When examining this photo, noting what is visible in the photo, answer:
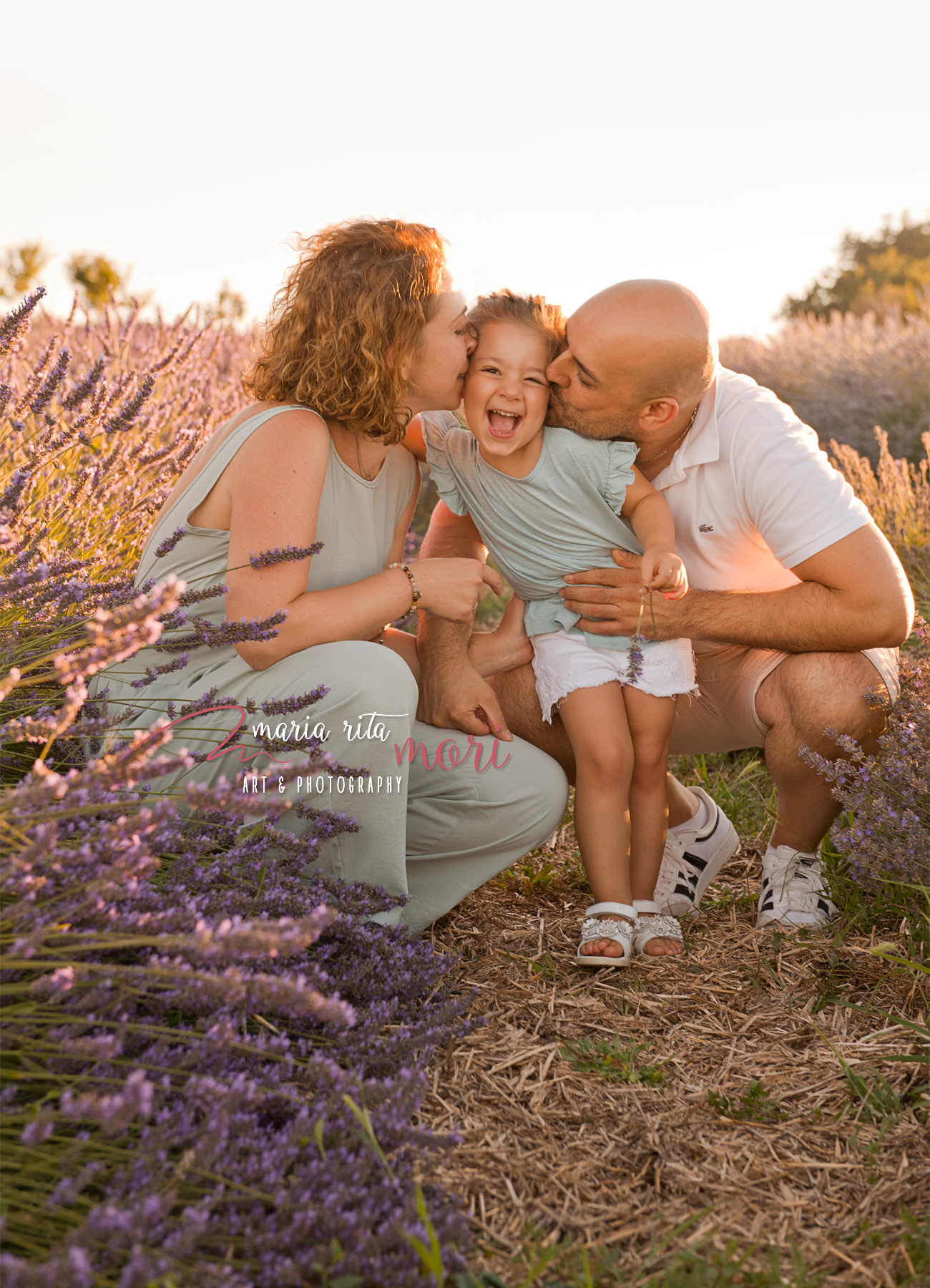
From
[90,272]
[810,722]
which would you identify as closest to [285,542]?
[810,722]

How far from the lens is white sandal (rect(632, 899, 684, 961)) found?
7.42ft

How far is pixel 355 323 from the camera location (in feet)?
7.18

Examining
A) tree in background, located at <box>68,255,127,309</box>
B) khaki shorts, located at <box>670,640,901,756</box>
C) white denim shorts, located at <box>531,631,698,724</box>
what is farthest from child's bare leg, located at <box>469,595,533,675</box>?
tree in background, located at <box>68,255,127,309</box>

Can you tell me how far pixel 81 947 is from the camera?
1144 millimetres

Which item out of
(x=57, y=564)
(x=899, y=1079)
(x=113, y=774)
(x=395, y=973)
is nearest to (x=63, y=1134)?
(x=113, y=774)

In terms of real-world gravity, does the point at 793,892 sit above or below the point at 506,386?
below

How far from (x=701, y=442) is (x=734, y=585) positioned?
393 millimetres

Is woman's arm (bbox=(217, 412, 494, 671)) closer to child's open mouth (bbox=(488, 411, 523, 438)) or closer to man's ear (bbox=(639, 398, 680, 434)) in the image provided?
child's open mouth (bbox=(488, 411, 523, 438))

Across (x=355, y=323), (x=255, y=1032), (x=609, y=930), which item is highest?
(x=355, y=323)

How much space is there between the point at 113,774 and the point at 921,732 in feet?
5.83

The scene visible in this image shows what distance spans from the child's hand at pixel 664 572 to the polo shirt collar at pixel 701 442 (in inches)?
11.4

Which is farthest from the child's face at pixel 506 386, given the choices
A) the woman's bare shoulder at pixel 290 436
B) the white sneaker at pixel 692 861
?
the white sneaker at pixel 692 861

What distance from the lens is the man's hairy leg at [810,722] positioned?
7.74 ft

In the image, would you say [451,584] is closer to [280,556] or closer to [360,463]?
[360,463]
